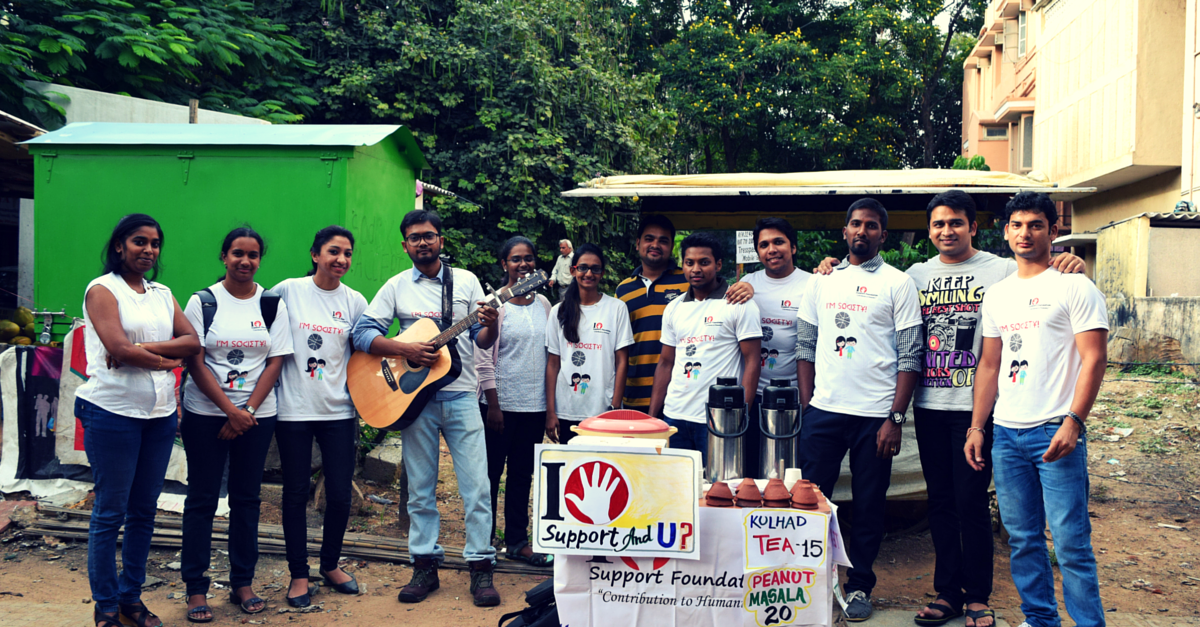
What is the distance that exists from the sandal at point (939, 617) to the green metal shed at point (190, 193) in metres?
4.93

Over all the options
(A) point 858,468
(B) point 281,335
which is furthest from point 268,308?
(A) point 858,468

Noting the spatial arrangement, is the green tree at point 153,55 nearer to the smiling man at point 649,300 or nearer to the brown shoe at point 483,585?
the smiling man at point 649,300

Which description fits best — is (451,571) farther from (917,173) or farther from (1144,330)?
(1144,330)

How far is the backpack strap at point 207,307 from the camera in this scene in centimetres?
432

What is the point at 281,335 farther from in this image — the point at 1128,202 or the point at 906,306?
the point at 1128,202

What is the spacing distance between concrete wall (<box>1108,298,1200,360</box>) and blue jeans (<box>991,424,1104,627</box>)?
1053 centimetres

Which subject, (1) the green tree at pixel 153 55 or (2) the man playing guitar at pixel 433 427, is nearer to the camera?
(2) the man playing guitar at pixel 433 427

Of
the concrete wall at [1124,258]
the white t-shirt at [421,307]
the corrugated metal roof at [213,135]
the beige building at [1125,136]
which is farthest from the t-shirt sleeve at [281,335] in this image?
the concrete wall at [1124,258]

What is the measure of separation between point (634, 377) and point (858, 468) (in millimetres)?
1464

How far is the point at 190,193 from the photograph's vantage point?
6.67m

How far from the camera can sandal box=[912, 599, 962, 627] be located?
4.23m

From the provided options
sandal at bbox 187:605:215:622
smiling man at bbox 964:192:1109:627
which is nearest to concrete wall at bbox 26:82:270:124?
sandal at bbox 187:605:215:622

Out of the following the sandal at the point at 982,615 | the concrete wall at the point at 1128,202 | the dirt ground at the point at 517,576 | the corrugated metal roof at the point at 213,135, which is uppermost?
the concrete wall at the point at 1128,202

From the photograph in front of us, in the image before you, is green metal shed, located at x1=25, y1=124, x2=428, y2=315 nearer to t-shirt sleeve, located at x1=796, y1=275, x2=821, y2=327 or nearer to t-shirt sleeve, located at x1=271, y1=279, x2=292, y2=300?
t-shirt sleeve, located at x1=271, y1=279, x2=292, y2=300
